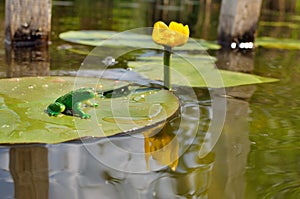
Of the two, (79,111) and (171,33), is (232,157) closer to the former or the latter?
(79,111)

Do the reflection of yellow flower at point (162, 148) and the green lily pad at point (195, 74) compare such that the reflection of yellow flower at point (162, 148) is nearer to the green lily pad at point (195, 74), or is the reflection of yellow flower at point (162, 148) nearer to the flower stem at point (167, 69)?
the flower stem at point (167, 69)

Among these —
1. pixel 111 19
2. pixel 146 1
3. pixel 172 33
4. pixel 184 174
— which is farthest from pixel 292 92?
pixel 146 1

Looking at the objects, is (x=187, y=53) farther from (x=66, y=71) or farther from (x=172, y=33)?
(x=172, y=33)

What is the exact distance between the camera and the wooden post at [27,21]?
3633 mm

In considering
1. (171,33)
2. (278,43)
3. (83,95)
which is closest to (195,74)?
(171,33)

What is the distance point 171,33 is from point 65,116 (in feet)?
2.54

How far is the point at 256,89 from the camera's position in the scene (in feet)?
8.87

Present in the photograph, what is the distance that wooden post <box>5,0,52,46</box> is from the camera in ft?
11.9

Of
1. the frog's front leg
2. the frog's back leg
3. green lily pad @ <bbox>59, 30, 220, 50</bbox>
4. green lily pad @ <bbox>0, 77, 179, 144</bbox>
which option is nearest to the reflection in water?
green lily pad @ <bbox>0, 77, 179, 144</bbox>

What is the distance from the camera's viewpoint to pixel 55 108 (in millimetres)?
1849

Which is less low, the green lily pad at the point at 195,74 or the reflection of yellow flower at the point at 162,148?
the green lily pad at the point at 195,74

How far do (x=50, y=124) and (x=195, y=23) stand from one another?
5487 millimetres

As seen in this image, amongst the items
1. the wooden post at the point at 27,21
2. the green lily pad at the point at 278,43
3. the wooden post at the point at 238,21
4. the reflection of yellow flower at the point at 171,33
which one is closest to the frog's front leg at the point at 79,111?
the reflection of yellow flower at the point at 171,33

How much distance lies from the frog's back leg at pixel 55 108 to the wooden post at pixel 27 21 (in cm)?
204
